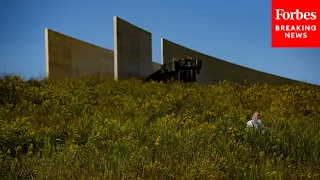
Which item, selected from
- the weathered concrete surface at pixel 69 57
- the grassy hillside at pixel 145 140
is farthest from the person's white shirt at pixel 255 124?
the weathered concrete surface at pixel 69 57

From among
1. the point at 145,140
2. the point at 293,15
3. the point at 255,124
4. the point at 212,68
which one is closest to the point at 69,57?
the point at 293,15

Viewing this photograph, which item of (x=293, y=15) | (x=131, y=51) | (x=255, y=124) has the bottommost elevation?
(x=255, y=124)

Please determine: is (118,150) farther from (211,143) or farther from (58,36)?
(58,36)

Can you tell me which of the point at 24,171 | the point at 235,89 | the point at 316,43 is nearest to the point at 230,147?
the point at 24,171

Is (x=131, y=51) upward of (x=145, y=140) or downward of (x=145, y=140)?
upward

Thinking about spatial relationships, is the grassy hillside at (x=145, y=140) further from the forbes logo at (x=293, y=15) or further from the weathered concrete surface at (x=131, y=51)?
the weathered concrete surface at (x=131, y=51)

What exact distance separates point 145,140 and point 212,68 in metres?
24.3

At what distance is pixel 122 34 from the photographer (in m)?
20.4

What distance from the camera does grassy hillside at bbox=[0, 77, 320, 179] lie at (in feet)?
19.1

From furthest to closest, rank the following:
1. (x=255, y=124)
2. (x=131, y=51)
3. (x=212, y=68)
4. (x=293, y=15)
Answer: (x=212, y=68), (x=131, y=51), (x=293, y=15), (x=255, y=124)

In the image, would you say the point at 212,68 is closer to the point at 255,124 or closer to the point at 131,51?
the point at 131,51

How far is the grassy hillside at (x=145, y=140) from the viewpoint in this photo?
229 inches

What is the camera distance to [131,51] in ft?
71.1

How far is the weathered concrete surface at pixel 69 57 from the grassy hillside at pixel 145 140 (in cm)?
607
